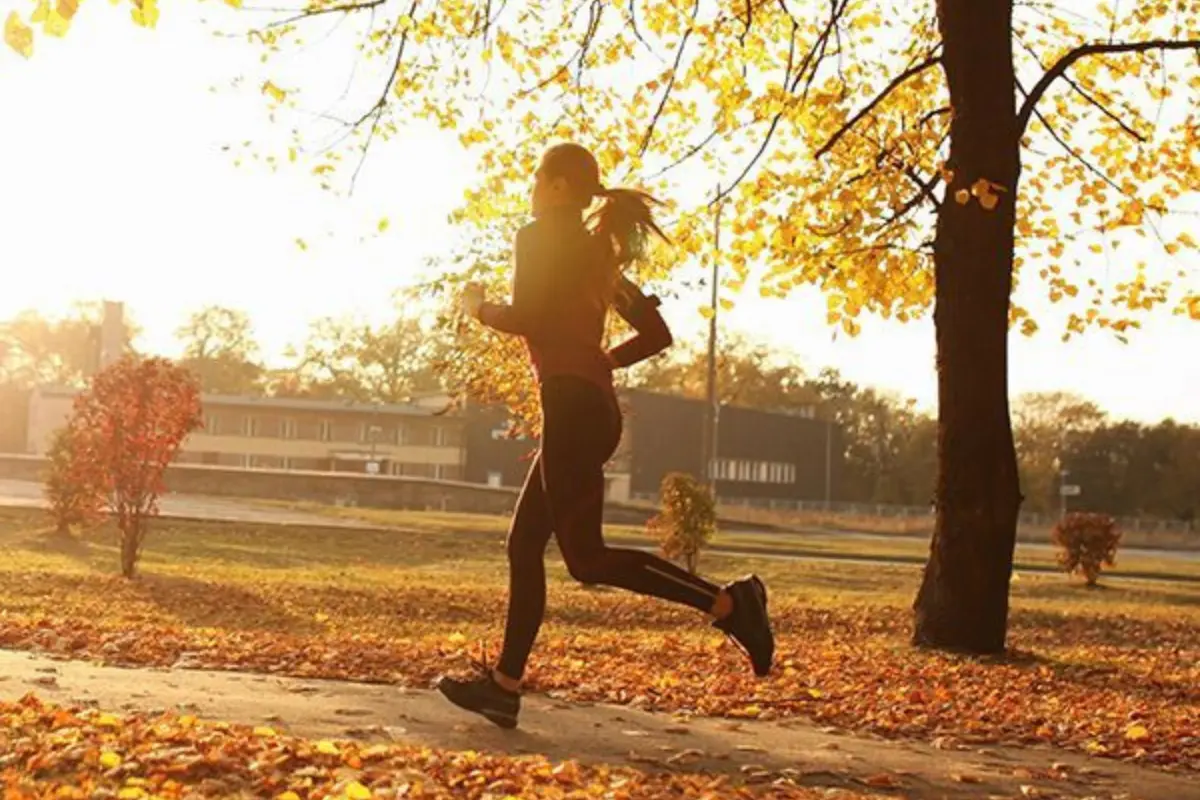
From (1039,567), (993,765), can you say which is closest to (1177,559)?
(1039,567)

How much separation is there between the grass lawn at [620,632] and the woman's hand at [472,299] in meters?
2.22

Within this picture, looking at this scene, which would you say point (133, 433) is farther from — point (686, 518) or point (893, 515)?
point (893, 515)

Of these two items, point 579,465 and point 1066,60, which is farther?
point 1066,60

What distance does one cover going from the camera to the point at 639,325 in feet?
19.5

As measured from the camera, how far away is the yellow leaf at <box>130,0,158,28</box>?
5562mm

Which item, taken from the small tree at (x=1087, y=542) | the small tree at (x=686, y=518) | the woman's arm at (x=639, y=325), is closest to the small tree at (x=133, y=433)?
the small tree at (x=686, y=518)

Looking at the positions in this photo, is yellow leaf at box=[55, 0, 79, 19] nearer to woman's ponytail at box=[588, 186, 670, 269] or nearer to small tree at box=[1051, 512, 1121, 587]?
woman's ponytail at box=[588, 186, 670, 269]

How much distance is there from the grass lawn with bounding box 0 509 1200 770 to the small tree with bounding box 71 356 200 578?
0.87 metres

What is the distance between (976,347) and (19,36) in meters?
7.01

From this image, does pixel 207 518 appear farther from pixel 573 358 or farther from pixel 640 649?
pixel 573 358

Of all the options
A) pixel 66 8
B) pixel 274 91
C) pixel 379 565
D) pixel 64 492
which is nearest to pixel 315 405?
pixel 64 492

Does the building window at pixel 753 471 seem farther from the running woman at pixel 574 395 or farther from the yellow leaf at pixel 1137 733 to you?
the running woman at pixel 574 395

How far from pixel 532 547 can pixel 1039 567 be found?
27379 mm

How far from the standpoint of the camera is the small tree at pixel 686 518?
22109 millimetres
